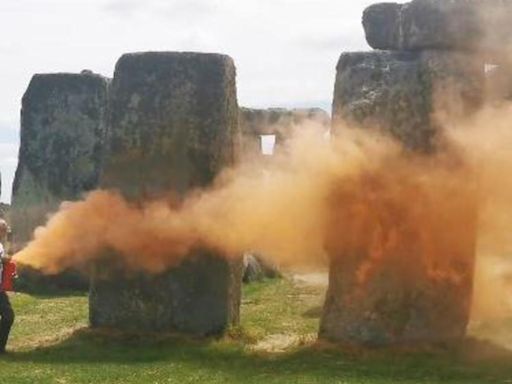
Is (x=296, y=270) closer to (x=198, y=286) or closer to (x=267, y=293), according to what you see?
(x=267, y=293)

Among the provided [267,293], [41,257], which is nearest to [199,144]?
[41,257]

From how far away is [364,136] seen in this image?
56.7ft

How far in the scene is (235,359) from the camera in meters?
16.7

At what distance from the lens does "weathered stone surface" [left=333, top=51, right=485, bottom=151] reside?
1705 cm

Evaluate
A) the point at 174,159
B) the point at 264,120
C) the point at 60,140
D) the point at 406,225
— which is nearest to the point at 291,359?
the point at 406,225

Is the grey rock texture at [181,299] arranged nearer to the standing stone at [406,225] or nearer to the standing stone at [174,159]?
the standing stone at [174,159]

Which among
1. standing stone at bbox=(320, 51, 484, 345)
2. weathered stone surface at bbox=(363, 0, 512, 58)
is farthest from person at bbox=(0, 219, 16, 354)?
weathered stone surface at bbox=(363, 0, 512, 58)

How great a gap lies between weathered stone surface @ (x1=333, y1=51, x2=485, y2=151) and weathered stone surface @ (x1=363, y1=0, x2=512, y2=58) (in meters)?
0.22

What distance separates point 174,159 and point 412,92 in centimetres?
435

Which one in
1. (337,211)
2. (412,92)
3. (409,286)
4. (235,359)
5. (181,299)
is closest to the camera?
(235,359)

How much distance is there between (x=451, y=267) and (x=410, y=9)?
14.3ft

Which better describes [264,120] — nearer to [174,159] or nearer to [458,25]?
[174,159]

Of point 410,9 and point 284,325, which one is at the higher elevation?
point 410,9

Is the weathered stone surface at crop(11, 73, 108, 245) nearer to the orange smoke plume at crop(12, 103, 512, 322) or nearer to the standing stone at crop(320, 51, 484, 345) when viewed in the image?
the orange smoke plume at crop(12, 103, 512, 322)
